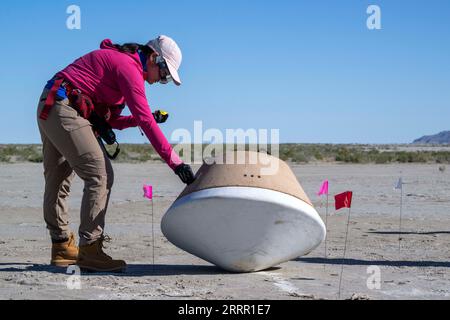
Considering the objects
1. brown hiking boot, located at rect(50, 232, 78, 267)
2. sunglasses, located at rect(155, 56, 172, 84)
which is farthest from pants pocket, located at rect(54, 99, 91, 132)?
brown hiking boot, located at rect(50, 232, 78, 267)

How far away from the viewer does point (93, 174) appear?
6586mm

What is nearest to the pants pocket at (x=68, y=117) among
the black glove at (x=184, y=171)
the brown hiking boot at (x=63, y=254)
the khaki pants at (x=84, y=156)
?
the khaki pants at (x=84, y=156)

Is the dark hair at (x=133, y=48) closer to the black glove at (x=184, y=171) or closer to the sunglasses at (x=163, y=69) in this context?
the sunglasses at (x=163, y=69)

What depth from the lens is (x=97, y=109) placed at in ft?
22.4

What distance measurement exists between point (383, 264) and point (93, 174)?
3.26m

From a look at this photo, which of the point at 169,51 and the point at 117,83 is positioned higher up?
the point at 169,51

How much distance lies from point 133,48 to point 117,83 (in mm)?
403

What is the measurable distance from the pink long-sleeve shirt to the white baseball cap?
20 centimetres

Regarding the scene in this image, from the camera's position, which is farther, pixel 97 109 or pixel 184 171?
pixel 97 109

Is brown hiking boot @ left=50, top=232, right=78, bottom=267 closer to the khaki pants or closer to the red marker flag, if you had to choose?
the khaki pants

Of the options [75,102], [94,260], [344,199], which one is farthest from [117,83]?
[344,199]

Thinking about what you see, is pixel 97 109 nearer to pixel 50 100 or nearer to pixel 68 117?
pixel 68 117

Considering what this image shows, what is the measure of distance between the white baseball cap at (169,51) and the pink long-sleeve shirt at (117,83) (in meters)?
0.20

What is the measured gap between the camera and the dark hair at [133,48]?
6750 mm
